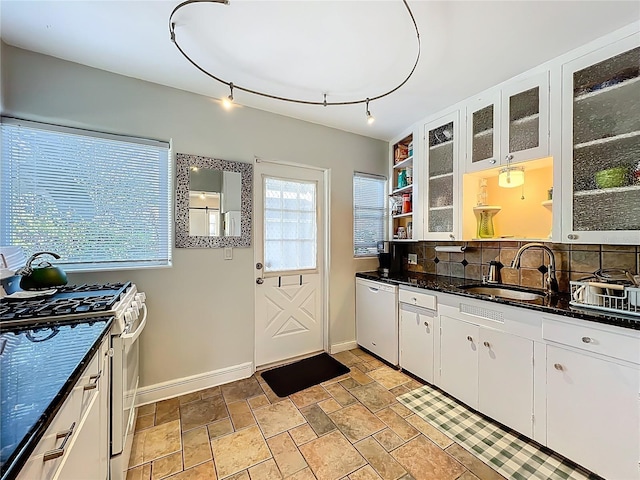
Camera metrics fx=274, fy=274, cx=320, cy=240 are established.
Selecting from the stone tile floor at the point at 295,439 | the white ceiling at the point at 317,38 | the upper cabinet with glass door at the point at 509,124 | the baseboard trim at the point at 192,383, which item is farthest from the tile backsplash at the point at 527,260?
the baseboard trim at the point at 192,383

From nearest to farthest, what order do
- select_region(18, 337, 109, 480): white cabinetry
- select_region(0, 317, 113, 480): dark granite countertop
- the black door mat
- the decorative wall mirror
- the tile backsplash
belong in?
select_region(0, 317, 113, 480): dark granite countertop → select_region(18, 337, 109, 480): white cabinetry → the tile backsplash → the decorative wall mirror → the black door mat

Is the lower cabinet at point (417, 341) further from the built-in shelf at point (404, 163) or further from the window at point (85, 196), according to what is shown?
the window at point (85, 196)

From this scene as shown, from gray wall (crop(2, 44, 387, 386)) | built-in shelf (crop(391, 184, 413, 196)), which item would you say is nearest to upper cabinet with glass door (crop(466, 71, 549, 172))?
built-in shelf (crop(391, 184, 413, 196))

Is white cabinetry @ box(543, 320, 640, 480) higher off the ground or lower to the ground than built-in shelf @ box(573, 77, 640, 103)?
lower

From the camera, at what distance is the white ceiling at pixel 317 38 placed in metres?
1.47

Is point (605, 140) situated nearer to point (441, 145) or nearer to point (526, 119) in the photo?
point (526, 119)

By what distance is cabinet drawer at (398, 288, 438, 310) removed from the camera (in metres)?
2.32

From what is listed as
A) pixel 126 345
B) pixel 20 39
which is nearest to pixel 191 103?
pixel 20 39

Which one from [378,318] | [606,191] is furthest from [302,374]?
[606,191]

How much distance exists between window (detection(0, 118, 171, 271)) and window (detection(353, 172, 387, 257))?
197 cm

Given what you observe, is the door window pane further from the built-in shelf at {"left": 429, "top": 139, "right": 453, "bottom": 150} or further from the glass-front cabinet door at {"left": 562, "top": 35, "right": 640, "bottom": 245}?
the glass-front cabinet door at {"left": 562, "top": 35, "right": 640, "bottom": 245}

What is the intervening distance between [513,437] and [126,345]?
2.44m

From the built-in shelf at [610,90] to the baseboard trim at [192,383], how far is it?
10.6 feet

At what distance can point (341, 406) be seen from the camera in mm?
2160
